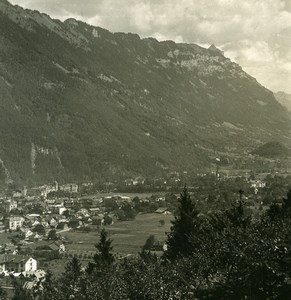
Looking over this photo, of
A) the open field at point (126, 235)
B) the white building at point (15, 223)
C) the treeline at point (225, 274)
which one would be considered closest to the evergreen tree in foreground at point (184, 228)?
the treeline at point (225, 274)

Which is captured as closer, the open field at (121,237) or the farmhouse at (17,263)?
the farmhouse at (17,263)

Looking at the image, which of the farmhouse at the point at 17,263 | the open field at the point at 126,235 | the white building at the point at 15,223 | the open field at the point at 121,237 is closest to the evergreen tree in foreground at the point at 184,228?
the open field at the point at 121,237

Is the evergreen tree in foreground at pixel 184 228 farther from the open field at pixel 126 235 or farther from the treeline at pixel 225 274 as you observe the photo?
the open field at pixel 126 235

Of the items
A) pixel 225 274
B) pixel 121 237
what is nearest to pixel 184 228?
pixel 225 274

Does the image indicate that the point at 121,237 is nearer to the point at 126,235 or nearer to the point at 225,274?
the point at 126,235

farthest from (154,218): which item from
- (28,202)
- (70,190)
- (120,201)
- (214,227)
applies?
(214,227)

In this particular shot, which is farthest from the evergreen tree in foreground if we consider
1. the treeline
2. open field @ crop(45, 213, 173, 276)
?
open field @ crop(45, 213, 173, 276)

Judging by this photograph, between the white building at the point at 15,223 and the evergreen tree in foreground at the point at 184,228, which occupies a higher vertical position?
the evergreen tree in foreground at the point at 184,228

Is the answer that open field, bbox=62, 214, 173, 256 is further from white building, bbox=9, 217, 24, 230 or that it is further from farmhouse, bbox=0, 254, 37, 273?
white building, bbox=9, 217, 24, 230

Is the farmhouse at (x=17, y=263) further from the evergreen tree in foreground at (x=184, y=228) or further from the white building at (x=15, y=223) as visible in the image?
the evergreen tree in foreground at (x=184, y=228)

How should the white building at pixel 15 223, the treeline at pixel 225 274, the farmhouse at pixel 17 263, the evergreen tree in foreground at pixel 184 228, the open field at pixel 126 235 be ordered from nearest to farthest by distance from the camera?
the treeline at pixel 225 274 < the evergreen tree in foreground at pixel 184 228 < the farmhouse at pixel 17 263 < the open field at pixel 126 235 < the white building at pixel 15 223

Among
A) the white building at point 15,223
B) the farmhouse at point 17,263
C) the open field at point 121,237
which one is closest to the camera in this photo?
the farmhouse at point 17,263

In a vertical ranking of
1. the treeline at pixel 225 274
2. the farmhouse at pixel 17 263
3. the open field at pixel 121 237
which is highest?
the treeline at pixel 225 274
